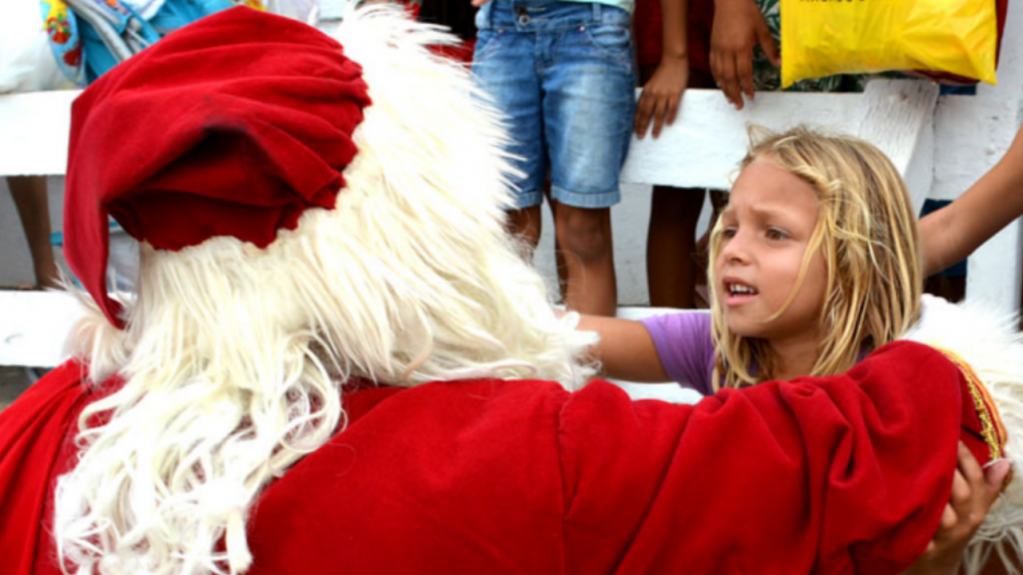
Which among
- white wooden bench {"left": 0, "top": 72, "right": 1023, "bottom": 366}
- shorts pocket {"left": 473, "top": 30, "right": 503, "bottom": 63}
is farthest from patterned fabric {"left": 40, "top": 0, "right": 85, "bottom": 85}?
shorts pocket {"left": 473, "top": 30, "right": 503, "bottom": 63}

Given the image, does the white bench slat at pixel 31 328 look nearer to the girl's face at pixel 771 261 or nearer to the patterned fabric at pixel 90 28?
the patterned fabric at pixel 90 28

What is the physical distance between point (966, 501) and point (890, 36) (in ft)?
3.44

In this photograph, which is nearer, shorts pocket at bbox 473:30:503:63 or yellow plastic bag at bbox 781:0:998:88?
yellow plastic bag at bbox 781:0:998:88

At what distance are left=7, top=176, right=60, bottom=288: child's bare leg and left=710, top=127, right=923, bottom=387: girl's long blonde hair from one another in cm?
277

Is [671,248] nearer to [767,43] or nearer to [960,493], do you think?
[767,43]

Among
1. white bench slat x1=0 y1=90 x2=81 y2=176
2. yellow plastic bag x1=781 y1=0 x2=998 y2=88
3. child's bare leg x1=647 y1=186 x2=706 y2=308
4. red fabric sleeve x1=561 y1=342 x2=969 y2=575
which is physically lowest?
child's bare leg x1=647 y1=186 x2=706 y2=308

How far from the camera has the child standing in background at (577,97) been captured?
7.97ft

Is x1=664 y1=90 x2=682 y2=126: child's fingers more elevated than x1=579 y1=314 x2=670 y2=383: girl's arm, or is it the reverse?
x1=664 y1=90 x2=682 y2=126: child's fingers

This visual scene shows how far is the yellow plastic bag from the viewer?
192 centimetres

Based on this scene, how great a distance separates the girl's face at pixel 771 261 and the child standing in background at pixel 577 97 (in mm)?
718

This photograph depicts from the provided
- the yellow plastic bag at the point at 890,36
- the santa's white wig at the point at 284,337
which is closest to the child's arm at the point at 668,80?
the yellow plastic bag at the point at 890,36

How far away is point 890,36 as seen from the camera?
1.99m

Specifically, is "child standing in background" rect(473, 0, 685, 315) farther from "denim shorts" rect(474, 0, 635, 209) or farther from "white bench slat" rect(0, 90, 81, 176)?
"white bench slat" rect(0, 90, 81, 176)

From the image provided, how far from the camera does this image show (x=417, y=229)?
123 cm
